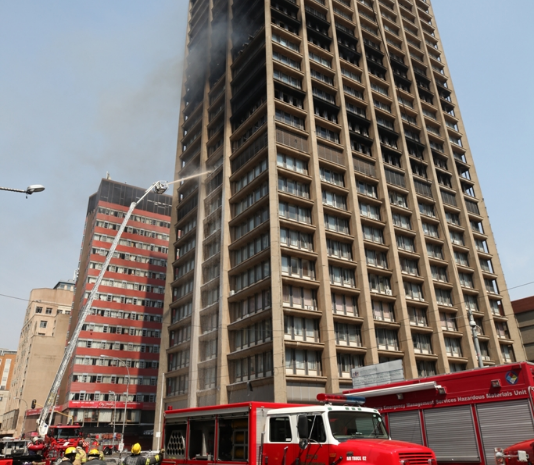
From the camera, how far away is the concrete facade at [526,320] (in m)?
58.5

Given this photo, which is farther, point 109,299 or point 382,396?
point 109,299

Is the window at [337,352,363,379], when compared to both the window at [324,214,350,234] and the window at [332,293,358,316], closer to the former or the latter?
the window at [332,293,358,316]

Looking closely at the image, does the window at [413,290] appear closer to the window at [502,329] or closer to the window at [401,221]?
the window at [401,221]

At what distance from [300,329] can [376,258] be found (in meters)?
13.5

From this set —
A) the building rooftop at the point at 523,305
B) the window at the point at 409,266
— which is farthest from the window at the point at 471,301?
the building rooftop at the point at 523,305

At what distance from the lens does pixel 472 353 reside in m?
47.2

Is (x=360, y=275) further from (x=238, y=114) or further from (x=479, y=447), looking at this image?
(x=479, y=447)

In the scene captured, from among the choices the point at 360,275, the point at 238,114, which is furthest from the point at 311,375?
the point at 238,114

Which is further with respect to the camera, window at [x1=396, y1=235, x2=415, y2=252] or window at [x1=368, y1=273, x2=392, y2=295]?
window at [x1=396, y1=235, x2=415, y2=252]

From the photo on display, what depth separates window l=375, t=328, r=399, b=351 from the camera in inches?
1657

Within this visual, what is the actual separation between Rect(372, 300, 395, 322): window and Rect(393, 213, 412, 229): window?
10.1 meters

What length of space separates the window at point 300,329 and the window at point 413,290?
13.9m

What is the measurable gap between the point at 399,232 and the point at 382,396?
36.6 m

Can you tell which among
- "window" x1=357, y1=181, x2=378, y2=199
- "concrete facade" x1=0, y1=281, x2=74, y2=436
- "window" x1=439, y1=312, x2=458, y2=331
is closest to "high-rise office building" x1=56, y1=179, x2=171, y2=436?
"concrete facade" x1=0, y1=281, x2=74, y2=436
